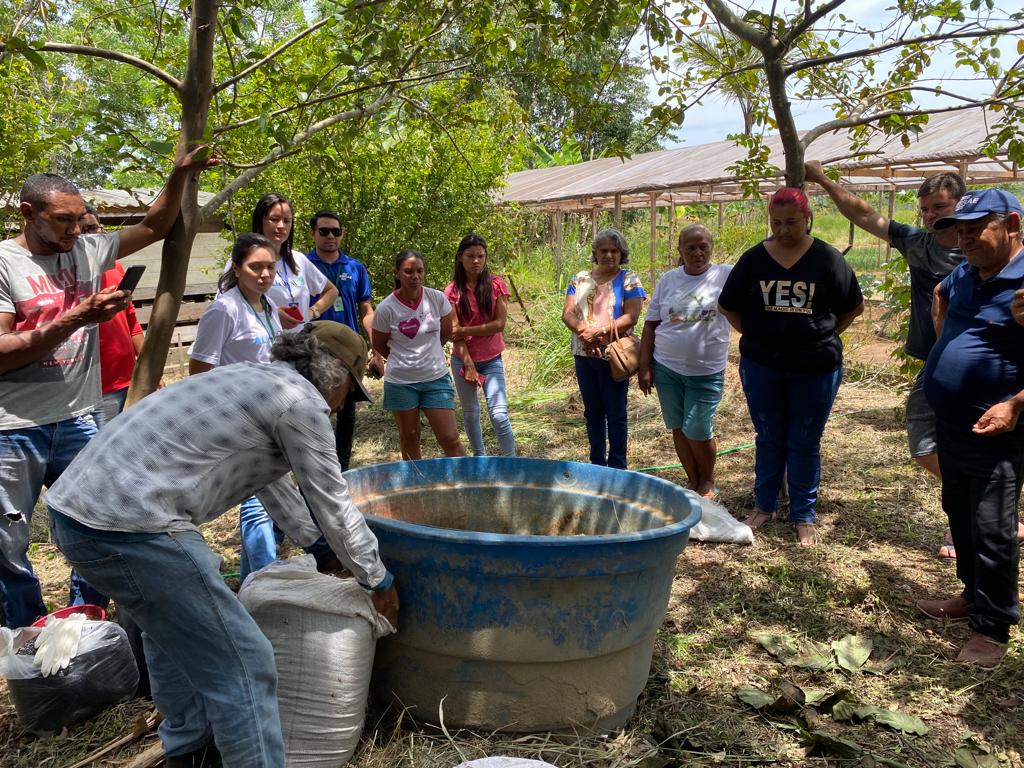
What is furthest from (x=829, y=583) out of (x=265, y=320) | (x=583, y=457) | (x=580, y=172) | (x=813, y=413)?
(x=580, y=172)

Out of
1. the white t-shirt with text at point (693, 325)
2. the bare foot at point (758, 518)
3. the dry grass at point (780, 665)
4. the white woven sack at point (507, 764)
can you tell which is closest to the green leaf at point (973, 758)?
the dry grass at point (780, 665)

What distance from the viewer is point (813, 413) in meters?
4.52

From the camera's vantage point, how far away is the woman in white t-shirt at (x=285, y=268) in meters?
4.52

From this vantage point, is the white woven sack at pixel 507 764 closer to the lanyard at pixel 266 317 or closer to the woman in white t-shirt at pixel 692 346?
the lanyard at pixel 266 317

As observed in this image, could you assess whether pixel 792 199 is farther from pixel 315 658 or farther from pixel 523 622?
pixel 315 658

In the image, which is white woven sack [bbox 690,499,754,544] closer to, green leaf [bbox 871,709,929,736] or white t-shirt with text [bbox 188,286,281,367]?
green leaf [bbox 871,709,929,736]

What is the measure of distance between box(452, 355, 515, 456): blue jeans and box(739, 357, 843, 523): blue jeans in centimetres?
164

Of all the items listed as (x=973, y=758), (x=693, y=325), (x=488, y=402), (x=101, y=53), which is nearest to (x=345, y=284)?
(x=488, y=402)

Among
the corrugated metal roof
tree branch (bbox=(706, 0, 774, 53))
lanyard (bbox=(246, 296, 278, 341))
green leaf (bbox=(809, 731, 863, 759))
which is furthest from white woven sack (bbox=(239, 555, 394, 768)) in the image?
→ the corrugated metal roof

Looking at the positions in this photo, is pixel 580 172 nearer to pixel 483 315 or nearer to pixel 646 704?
pixel 483 315

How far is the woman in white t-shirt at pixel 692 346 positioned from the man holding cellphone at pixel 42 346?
312 cm

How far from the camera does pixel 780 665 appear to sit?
3.44 meters

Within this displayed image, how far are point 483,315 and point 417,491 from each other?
2.39m

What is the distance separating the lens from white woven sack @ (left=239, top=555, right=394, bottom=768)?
8.45 ft
